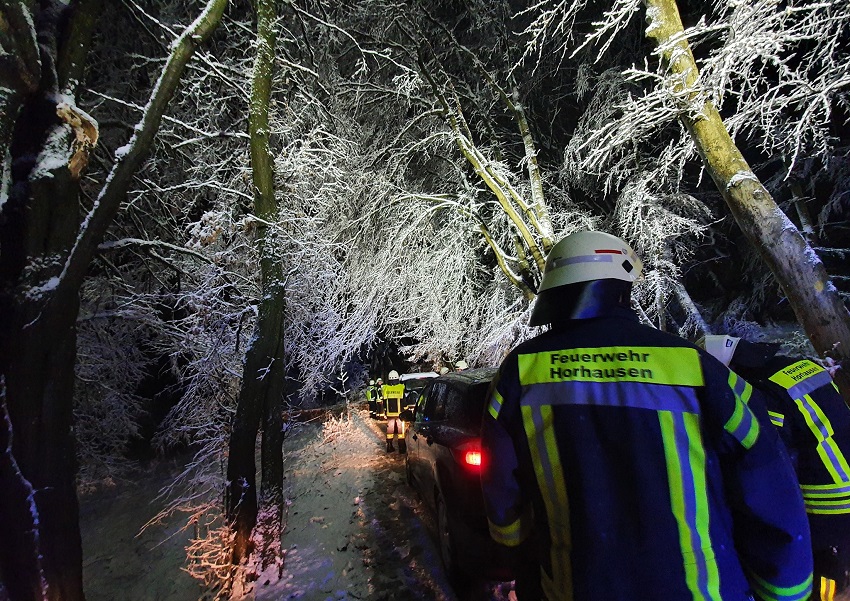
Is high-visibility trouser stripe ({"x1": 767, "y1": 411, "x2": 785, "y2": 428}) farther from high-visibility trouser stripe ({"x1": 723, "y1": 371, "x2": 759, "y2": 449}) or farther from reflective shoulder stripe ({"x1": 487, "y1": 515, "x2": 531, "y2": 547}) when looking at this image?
reflective shoulder stripe ({"x1": 487, "y1": 515, "x2": 531, "y2": 547})

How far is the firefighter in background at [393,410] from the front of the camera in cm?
980

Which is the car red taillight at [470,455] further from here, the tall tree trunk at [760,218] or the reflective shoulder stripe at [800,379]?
the tall tree trunk at [760,218]

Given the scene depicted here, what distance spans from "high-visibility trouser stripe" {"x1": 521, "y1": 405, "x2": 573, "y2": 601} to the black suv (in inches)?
Result: 43.6

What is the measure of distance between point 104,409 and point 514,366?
11094 mm

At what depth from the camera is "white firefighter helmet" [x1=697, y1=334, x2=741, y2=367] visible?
7.20 ft

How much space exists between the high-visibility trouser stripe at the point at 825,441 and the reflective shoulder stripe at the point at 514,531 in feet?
4.66

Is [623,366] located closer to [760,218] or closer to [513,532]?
[513,532]

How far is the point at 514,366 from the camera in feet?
5.78

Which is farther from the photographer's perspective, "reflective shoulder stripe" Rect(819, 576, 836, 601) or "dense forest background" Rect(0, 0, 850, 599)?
"dense forest background" Rect(0, 0, 850, 599)

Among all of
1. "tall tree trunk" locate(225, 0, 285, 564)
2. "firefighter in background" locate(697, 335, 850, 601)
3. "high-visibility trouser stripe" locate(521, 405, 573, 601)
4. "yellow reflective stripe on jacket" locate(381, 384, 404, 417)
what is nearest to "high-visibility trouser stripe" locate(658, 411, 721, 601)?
"high-visibility trouser stripe" locate(521, 405, 573, 601)

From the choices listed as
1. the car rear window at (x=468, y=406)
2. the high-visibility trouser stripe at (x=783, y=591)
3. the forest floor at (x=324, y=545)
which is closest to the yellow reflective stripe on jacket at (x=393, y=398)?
the forest floor at (x=324, y=545)

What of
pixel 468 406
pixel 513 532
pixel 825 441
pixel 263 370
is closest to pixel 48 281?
pixel 263 370

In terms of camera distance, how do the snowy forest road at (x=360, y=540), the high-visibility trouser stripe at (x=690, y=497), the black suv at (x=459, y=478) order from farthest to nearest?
the snowy forest road at (x=360, y=540) → the black suv at (x=459, y=478) → the high-visibility trouser stripe at (x=690, y=497)

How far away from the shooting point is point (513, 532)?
183cm
